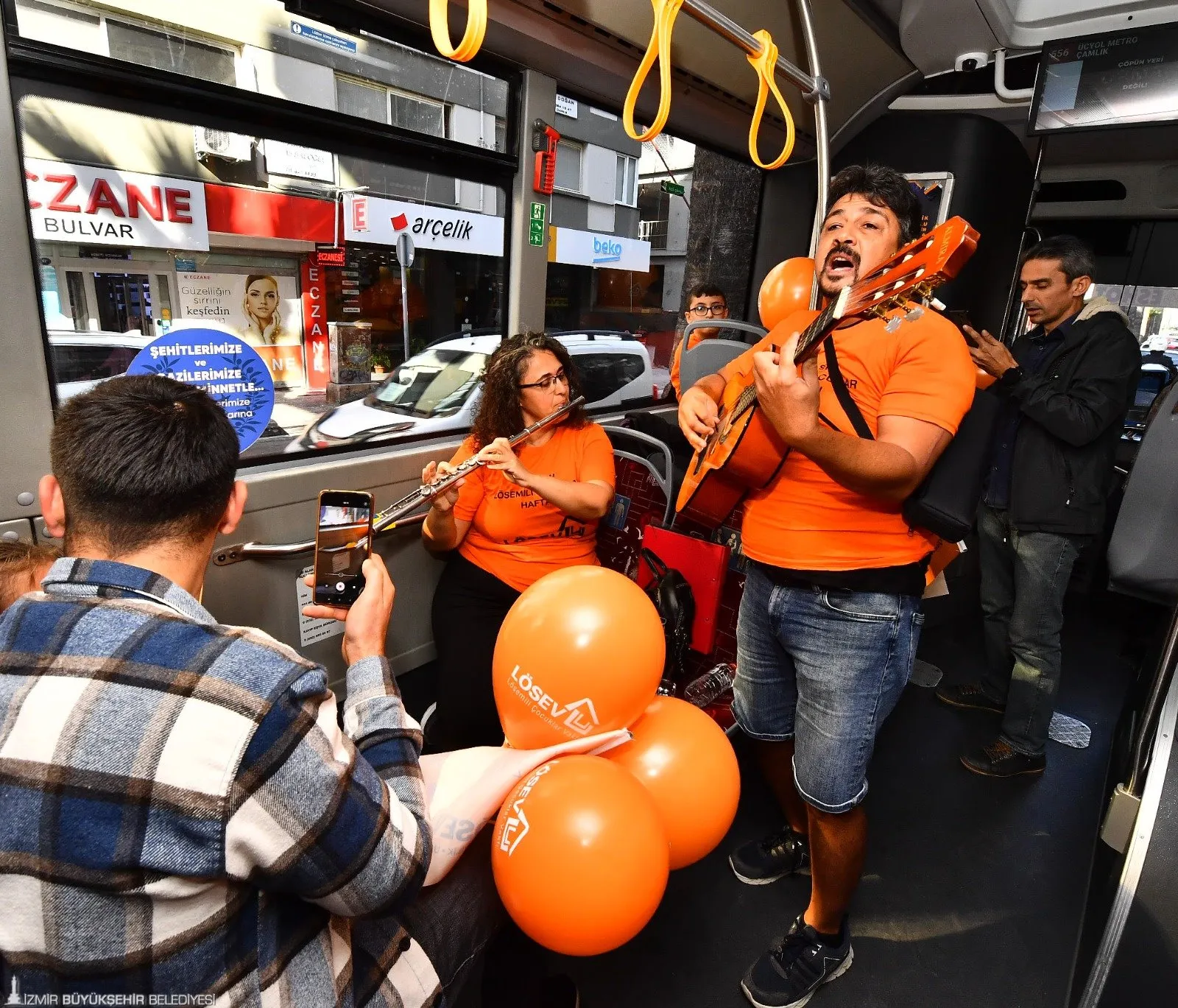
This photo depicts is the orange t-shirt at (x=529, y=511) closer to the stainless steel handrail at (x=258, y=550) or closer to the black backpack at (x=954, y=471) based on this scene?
the stainless steel handrail at (x=258, y=550)

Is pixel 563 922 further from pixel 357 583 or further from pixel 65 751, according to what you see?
pixel 65 751

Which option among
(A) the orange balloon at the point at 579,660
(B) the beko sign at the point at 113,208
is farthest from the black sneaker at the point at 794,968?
(B) the beko sign at the point at 113,208

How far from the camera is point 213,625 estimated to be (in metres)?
0.85

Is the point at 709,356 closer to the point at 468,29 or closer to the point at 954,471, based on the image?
the point at 954,471

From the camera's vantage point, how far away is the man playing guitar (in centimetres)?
136

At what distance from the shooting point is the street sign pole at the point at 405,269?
2.72m

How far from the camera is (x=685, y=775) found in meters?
1.43

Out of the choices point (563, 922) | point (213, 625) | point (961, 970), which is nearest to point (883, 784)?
point (961, 970)

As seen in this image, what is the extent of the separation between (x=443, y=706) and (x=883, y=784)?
168 cm

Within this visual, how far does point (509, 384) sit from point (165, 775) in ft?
6.18

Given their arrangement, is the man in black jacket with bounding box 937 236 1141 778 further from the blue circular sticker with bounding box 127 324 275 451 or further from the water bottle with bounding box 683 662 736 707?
the blue circular sticker with bounding box 127 324 275 451

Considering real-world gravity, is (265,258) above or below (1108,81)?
below

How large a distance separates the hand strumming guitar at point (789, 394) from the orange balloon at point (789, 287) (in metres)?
1.22

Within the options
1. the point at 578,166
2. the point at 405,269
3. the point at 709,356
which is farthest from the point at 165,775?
the point at 578,166
